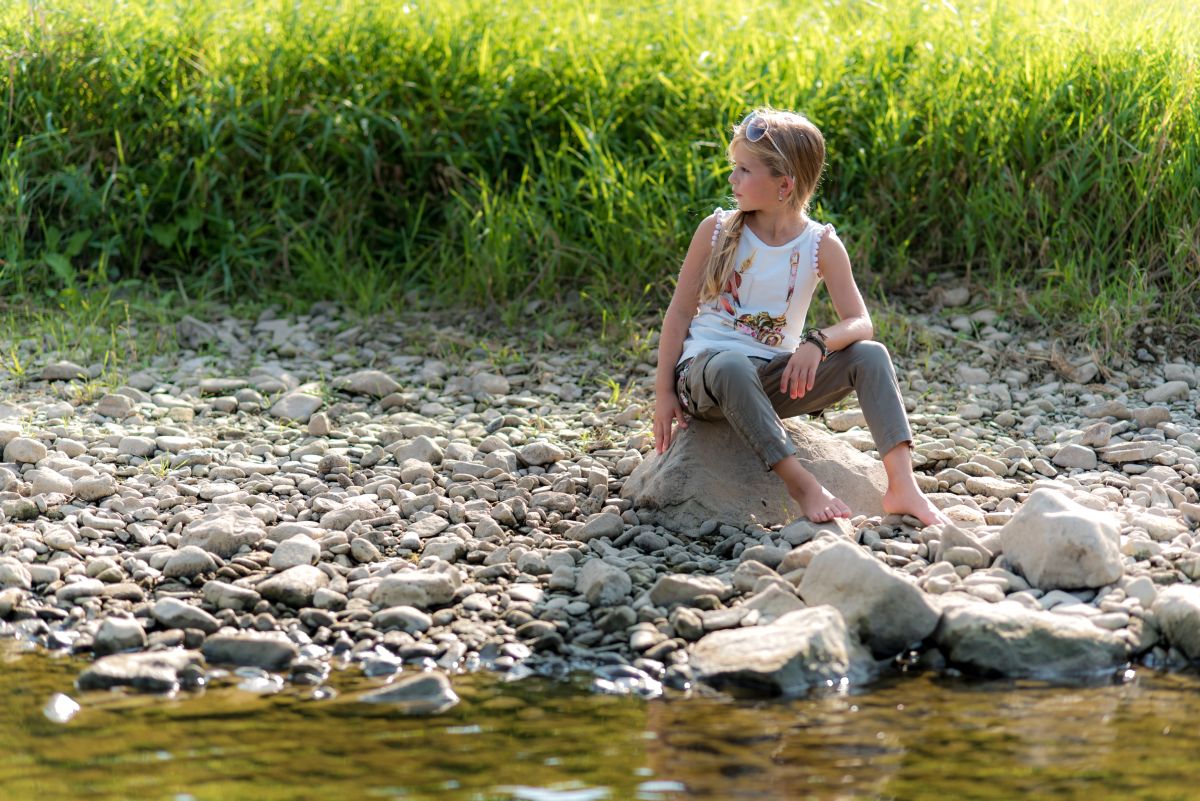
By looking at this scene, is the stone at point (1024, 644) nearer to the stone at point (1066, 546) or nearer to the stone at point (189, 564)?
the stone at point (1066, 546)

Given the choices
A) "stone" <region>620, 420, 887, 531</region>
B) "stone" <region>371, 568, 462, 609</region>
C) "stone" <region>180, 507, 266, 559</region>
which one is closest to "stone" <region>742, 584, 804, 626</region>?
"stone" <region>620, 420, 887, 531</region>

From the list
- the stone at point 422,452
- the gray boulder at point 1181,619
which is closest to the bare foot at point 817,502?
the gray boulder at point 1181,619

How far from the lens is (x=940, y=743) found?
2.82 meters

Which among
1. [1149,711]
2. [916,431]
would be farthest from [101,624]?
[916,431]

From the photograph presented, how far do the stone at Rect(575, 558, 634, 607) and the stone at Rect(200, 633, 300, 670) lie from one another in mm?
725

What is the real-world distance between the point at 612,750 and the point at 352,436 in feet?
7.64

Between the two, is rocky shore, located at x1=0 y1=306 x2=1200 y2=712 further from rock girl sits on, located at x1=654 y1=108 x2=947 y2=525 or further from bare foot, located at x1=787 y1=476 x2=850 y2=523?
rock girl sits on, located at x1=654 y1=108 x2=947 y2=525

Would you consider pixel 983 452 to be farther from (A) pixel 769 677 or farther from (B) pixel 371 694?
(B) pixel 371 694

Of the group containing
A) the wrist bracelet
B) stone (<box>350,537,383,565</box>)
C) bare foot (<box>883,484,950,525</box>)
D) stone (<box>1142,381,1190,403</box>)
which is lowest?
stone (<box>350,537,383,565</box>)

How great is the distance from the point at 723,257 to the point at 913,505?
857 mm

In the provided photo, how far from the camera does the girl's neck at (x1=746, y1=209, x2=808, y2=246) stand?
4.01 meters

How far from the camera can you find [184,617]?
11.2ft

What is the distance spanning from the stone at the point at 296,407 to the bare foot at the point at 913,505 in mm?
2176

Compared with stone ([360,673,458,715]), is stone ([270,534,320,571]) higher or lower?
higher
